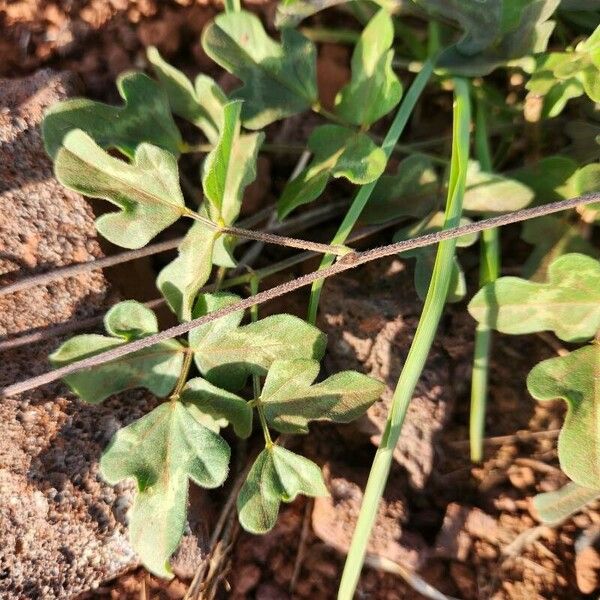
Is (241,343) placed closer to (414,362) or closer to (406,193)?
(414,362)

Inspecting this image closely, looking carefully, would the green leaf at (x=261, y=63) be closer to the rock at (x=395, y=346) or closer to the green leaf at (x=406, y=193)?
the green leaf at (x=406, y=193)

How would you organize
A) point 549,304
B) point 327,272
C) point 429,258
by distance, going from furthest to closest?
point 429,258
point 549,304
point 327,272

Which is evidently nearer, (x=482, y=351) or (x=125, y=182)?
(x=125, y=182)

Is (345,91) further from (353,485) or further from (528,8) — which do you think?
(353,485)

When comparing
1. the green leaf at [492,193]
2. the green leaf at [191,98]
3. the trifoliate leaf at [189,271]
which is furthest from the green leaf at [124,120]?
the green leaf at [492,193]

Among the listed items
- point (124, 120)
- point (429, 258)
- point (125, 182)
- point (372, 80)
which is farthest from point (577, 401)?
point (124, 120)

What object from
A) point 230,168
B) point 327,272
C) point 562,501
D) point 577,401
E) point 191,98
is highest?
point 191,98

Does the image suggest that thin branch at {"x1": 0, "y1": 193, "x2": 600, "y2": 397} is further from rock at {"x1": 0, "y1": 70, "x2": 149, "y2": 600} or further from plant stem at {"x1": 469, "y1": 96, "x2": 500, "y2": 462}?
plant stem at {"x1": 469, "y1": 96, "x2": 500, "y2": 462}

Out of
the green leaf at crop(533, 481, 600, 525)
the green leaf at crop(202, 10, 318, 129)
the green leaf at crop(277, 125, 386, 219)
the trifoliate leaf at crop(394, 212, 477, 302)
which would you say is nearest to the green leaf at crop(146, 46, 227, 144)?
the green leaf at crop(202, 10, 318, 129)
